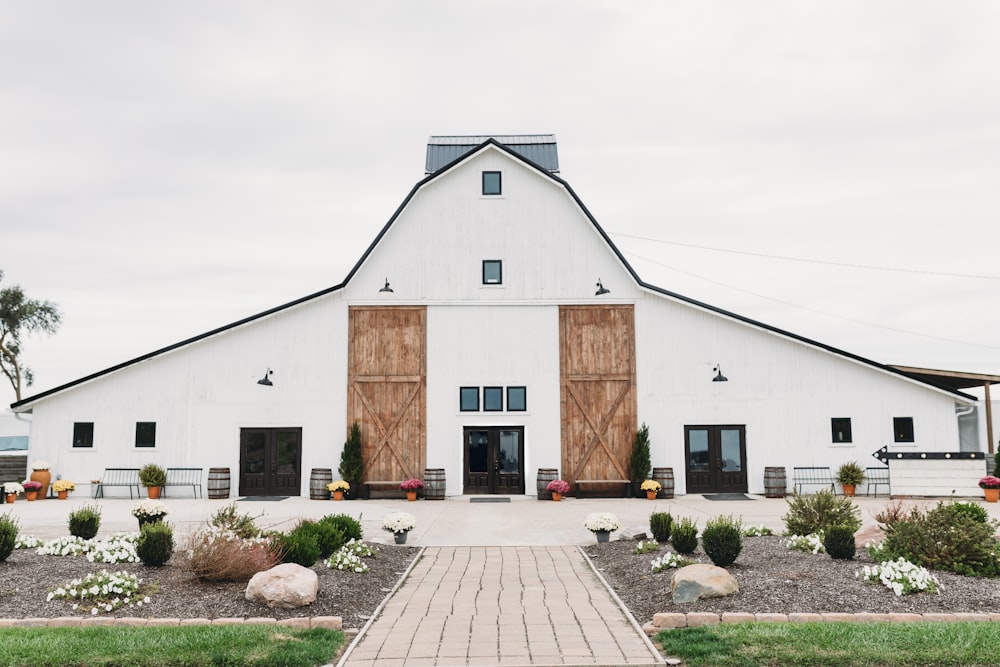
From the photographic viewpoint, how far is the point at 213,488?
80.3 feet

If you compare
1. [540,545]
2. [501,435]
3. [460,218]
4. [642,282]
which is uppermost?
[460,218]

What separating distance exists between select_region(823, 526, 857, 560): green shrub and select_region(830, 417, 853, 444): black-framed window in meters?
15.2

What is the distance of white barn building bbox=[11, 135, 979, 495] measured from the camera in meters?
25.2

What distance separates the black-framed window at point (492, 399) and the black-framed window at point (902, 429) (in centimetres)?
1267

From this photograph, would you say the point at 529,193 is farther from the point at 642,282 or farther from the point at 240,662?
the point at 240,662

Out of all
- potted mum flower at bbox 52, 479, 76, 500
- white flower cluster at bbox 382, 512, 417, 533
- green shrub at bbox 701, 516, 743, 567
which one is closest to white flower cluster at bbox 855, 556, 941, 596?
green shrub at bbox 701, 516, 743, 567

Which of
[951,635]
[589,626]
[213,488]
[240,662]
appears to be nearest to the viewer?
[240,662]

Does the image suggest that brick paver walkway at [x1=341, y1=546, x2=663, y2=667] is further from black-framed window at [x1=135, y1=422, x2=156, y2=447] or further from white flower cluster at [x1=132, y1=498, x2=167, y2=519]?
black-framed window at [x1=135, y1=422, x2=156, y2=447]

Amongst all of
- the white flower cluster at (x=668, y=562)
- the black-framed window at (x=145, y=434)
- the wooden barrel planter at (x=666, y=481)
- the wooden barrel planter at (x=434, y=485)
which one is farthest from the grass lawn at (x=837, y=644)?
the black-framed window at (x=145, y=434)

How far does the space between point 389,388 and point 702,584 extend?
17.5m

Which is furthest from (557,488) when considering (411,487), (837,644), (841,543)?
(837,644)

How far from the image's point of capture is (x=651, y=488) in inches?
953

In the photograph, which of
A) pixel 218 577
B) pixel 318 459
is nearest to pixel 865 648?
pixel 218 577

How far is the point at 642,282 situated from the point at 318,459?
1207cm
